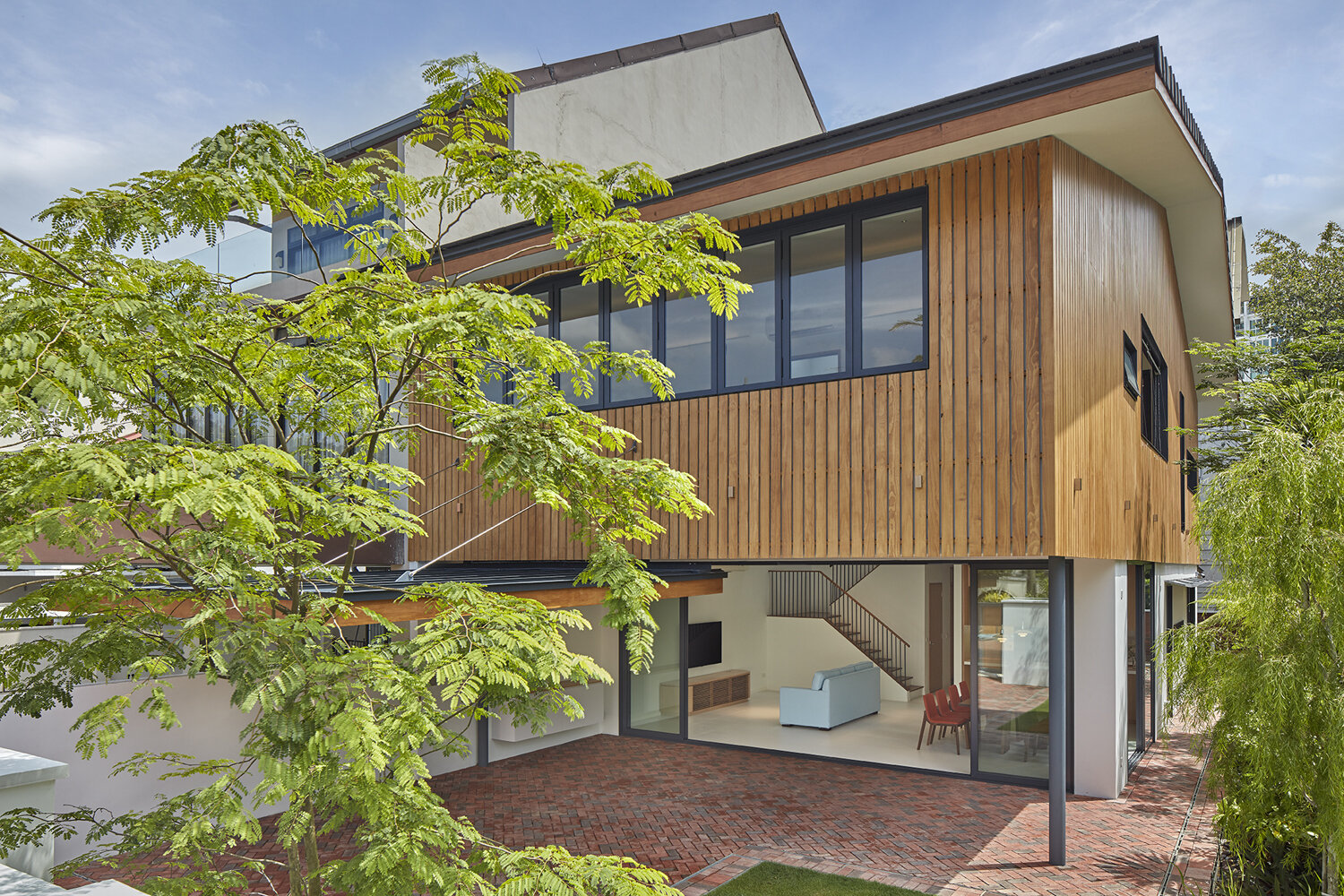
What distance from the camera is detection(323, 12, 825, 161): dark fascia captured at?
45.3ft

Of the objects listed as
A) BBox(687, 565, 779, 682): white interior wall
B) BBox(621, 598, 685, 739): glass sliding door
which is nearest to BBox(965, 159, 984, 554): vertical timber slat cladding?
BBox(621, 598, 685, 739): glass sliding door

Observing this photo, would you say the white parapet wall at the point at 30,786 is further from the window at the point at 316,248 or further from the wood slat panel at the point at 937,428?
the window at the point at 316,248

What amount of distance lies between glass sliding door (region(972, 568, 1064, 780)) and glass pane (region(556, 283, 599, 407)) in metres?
5.52

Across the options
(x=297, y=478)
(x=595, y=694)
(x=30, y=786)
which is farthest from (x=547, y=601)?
(x=595, y=694)

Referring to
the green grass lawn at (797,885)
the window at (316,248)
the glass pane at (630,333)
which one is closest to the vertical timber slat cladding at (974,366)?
the green grass lawn at (797,885)

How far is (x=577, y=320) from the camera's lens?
436 inches

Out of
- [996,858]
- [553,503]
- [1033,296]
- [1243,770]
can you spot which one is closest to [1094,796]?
[996,858]

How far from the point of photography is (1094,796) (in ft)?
31.7

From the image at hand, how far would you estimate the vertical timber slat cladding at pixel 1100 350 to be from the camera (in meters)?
7.66

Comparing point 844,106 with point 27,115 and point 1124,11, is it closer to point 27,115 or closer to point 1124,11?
point 1124,11

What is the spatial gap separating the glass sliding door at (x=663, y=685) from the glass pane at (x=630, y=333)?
3.84m

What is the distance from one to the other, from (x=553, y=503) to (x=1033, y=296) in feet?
17.9

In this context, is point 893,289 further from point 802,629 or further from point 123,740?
point 802,629

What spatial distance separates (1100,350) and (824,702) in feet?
23.4
